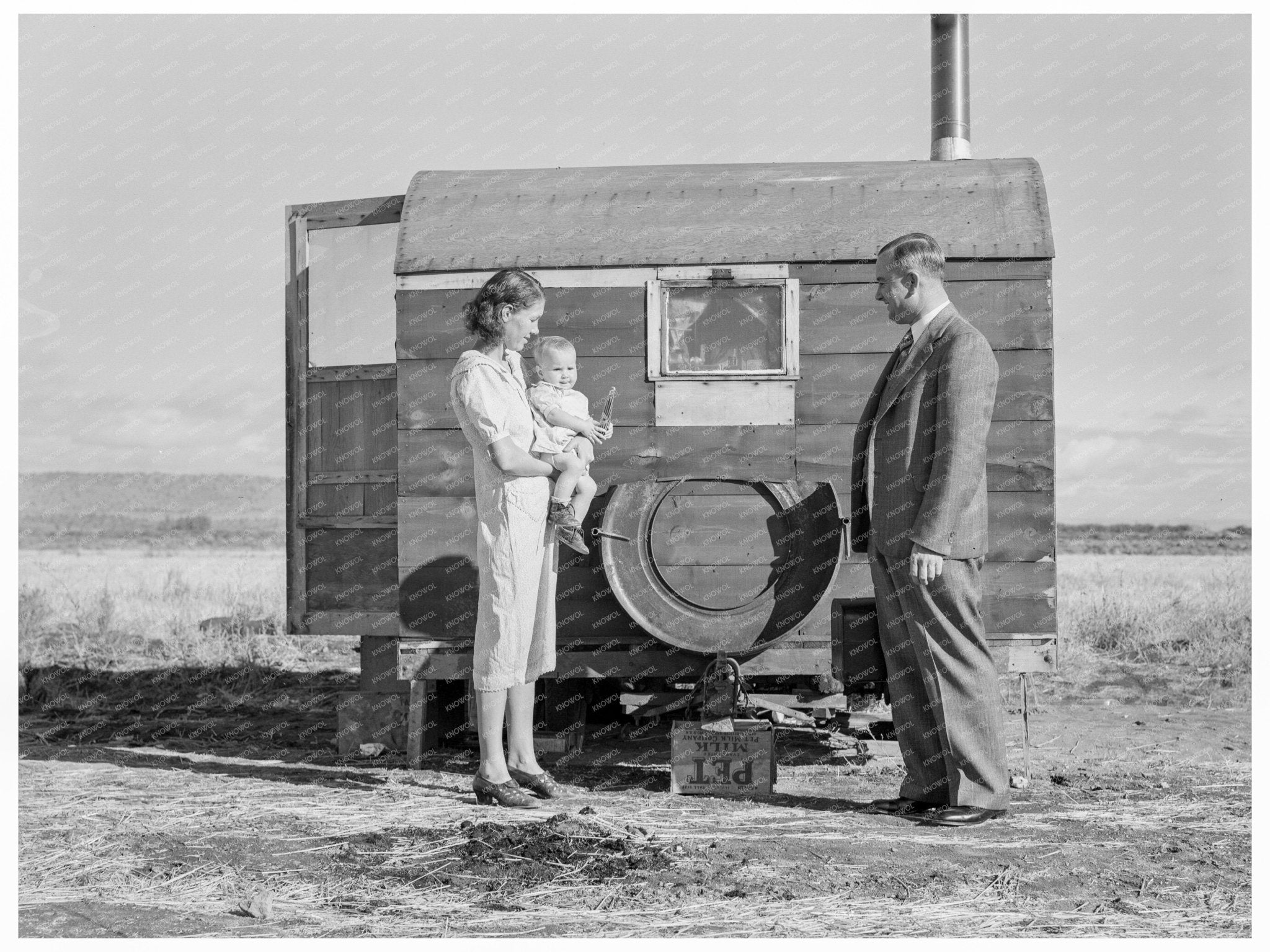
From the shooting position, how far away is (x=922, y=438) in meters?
4.92

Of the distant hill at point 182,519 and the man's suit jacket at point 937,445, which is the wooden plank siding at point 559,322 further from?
the distant hill at point 182,519

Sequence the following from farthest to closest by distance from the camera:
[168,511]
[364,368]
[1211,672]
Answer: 1. [168,511]
2. [1211,672]
3. [364,368]

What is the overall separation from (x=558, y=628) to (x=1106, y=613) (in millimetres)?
8836

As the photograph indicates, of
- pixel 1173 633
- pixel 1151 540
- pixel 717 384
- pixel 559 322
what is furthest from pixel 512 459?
pixel 1151 540

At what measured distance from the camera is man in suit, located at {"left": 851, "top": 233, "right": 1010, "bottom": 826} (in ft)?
15.8

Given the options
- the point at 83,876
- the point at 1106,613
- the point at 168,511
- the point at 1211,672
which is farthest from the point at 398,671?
the point at 168,511

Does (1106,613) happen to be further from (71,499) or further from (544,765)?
Answer: (71,499)

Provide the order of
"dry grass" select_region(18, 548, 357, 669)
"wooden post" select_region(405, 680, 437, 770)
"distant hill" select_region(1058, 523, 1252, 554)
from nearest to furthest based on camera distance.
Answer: "wooden post" select_region(405, 680, 437, 770) → "dry grass" select_region(18, 548, 357, 669) → "distant hill" select_region(1058, 523, 1252, 554)

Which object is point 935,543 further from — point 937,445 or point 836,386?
point 836,386

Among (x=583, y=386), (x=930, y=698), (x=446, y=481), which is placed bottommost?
(x=930, y=698)

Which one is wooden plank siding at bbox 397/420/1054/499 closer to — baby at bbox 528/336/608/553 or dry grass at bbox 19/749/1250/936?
baby at bbox 528/336/608/553

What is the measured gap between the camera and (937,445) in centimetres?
482

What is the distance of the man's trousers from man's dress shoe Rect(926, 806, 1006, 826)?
0.06 ft

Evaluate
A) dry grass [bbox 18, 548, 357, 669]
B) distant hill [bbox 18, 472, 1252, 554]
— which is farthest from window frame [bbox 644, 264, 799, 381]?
distant hill [bbox 18, 472, 1252, 554]
